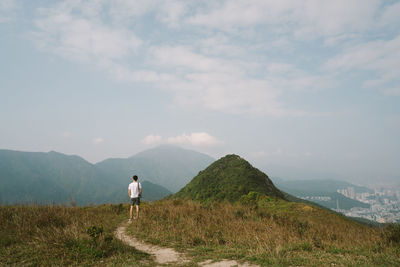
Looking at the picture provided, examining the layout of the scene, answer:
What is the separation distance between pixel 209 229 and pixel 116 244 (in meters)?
4.45

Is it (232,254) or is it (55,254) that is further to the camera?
(232,254)

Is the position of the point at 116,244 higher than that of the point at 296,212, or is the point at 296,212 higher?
the point at 116,244

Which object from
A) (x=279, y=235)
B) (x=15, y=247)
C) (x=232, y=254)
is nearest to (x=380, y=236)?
(x=279, y=235)

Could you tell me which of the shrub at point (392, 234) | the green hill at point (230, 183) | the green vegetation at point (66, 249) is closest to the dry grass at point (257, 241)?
the shrub at point (392, 234)

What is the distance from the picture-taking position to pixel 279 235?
375 inches

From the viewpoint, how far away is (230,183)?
159 feet

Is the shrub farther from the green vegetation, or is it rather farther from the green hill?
the green hill

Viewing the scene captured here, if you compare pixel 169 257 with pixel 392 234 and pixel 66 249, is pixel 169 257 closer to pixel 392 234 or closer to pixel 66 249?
pixel 66 249

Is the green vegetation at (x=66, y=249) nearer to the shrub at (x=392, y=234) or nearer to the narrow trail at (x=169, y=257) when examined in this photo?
the narrow trail at (x=169, y=257)

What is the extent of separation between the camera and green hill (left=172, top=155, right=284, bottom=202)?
43219 millimetres

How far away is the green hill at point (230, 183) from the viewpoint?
142 feet

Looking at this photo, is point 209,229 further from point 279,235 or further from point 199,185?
point 199,185

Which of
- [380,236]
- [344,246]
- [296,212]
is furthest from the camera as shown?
[296,212]

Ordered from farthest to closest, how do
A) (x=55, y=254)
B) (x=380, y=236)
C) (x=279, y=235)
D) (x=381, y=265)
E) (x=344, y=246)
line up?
(x=380, y=236)
(x=279, y=235)
(x=344, y=246)
(x=55, y=254)
(x=381, y=265)
